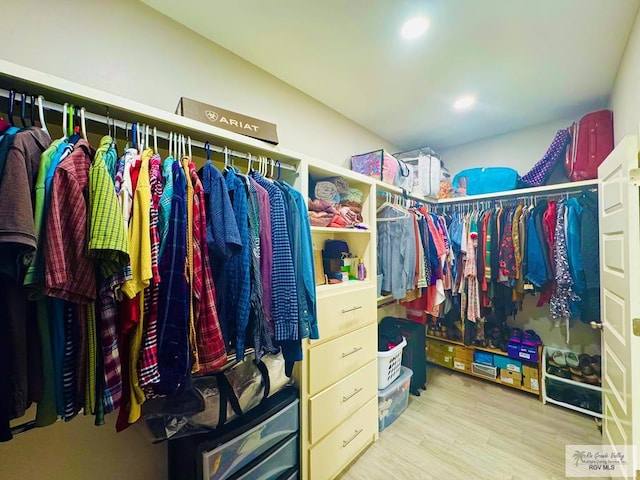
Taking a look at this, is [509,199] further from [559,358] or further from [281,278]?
[281,278]

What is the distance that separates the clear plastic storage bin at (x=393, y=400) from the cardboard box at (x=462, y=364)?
77 cm

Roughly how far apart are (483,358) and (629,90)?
2.28m

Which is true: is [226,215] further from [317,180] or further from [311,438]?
[311,438]

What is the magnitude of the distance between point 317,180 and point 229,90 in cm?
76

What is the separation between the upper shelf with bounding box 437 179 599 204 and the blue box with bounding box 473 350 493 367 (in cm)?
152

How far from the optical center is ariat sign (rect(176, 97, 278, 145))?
3.59 ft

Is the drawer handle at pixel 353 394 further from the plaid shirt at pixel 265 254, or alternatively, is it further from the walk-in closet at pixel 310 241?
the plaid shirt at pixel 265 254

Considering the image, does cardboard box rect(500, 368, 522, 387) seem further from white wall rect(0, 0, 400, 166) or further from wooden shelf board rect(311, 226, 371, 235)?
white wall rect(0, 0, 400, 166)

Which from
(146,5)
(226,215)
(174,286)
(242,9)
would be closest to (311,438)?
(174,286)

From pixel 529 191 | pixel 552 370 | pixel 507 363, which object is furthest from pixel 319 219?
pixel 552 370

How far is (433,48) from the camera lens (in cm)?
150

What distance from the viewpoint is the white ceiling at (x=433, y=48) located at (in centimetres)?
126

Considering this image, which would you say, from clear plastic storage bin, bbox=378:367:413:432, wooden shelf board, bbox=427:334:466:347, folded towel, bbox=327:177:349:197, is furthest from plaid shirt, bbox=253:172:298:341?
wooden shelf board, bbox=427:334:466:347

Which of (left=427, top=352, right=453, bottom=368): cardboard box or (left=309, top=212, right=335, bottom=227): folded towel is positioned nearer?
(left=309, top=212, right=335, bottom=227): folded towel
